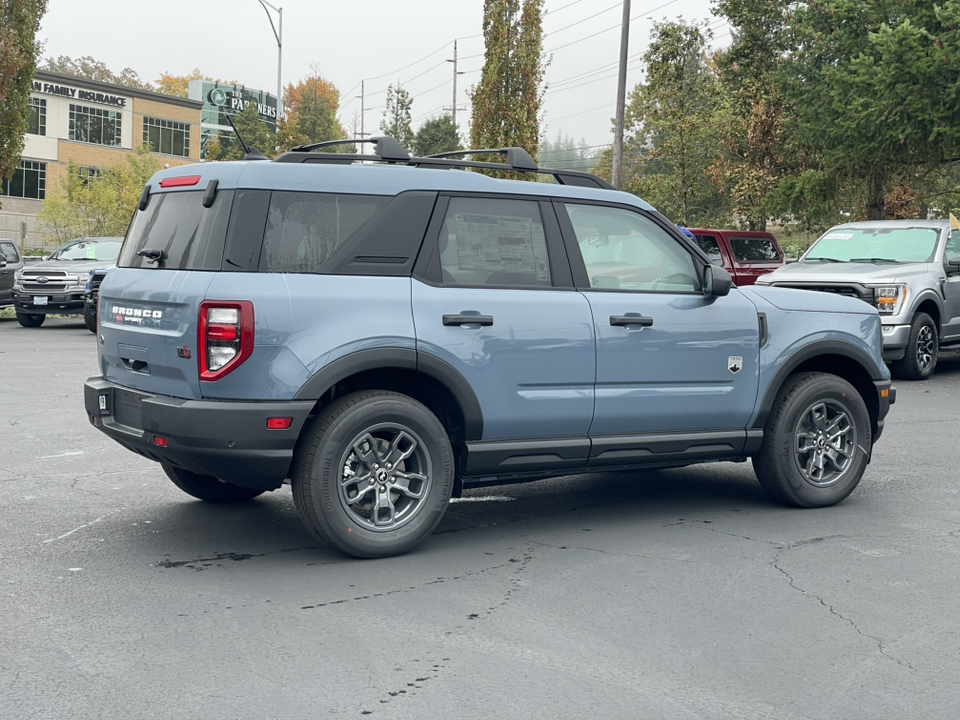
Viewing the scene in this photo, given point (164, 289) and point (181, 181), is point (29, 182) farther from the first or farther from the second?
point (164, 289)

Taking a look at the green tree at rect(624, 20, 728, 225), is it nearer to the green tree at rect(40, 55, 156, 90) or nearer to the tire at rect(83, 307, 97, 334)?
the tire at rect(83, 307, 97, 334)

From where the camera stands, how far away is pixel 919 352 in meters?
14.8

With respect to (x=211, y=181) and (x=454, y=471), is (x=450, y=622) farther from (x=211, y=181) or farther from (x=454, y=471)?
(x=211, y=181)

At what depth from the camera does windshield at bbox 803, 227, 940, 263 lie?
1522 centimetres

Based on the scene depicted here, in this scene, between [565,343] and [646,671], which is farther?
[565,343]

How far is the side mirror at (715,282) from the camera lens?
6641 mm

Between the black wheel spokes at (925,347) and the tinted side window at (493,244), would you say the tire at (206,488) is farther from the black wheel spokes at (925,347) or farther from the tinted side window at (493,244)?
the black wheel spokes at (925,347)

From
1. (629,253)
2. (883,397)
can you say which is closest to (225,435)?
(629,253)

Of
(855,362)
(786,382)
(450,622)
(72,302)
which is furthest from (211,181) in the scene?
(72,302)

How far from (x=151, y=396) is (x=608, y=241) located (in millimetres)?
2673

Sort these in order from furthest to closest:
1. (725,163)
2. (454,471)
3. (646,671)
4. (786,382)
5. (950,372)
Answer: (725,163) < (950,372) < (786,382) < (454,471) < (646,671)

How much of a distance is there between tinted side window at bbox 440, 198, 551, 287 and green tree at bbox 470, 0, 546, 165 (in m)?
26.6

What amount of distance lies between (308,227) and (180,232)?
2.26 feet

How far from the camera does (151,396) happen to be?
5719mm
